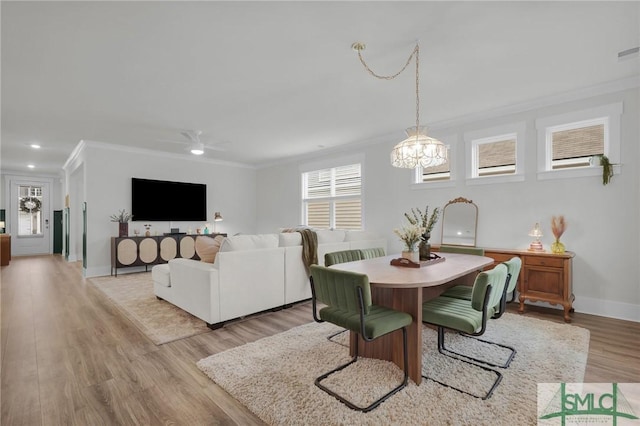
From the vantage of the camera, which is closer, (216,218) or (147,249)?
(147,249)

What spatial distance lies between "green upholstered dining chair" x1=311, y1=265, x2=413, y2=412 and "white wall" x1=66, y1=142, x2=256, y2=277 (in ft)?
19.3

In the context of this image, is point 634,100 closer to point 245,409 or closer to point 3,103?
point 245,409

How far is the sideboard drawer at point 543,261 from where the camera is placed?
3.48m

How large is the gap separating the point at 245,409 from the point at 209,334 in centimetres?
133

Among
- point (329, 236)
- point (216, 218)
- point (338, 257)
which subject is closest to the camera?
point (338, 257)

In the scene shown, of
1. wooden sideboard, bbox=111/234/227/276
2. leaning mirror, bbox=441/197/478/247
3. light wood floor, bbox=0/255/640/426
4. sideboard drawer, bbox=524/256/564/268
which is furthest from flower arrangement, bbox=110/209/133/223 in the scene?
sideboard drawer, bbox=524/256/564/268

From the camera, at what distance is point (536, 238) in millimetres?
4035

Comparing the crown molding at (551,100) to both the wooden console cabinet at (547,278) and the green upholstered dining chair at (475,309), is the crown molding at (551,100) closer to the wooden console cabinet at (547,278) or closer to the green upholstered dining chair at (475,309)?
the wooden console cabinet at (547,278)

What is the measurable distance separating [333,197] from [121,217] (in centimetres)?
449

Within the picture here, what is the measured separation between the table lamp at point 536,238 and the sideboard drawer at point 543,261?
0.87ft

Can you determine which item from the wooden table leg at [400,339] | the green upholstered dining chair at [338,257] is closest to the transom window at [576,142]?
the green upholstered dining chair at [338,257]

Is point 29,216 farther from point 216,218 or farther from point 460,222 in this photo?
point 460,222

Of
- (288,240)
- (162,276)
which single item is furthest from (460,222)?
(162,276)

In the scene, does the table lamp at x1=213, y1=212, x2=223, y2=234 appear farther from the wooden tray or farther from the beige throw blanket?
the wooden tray
